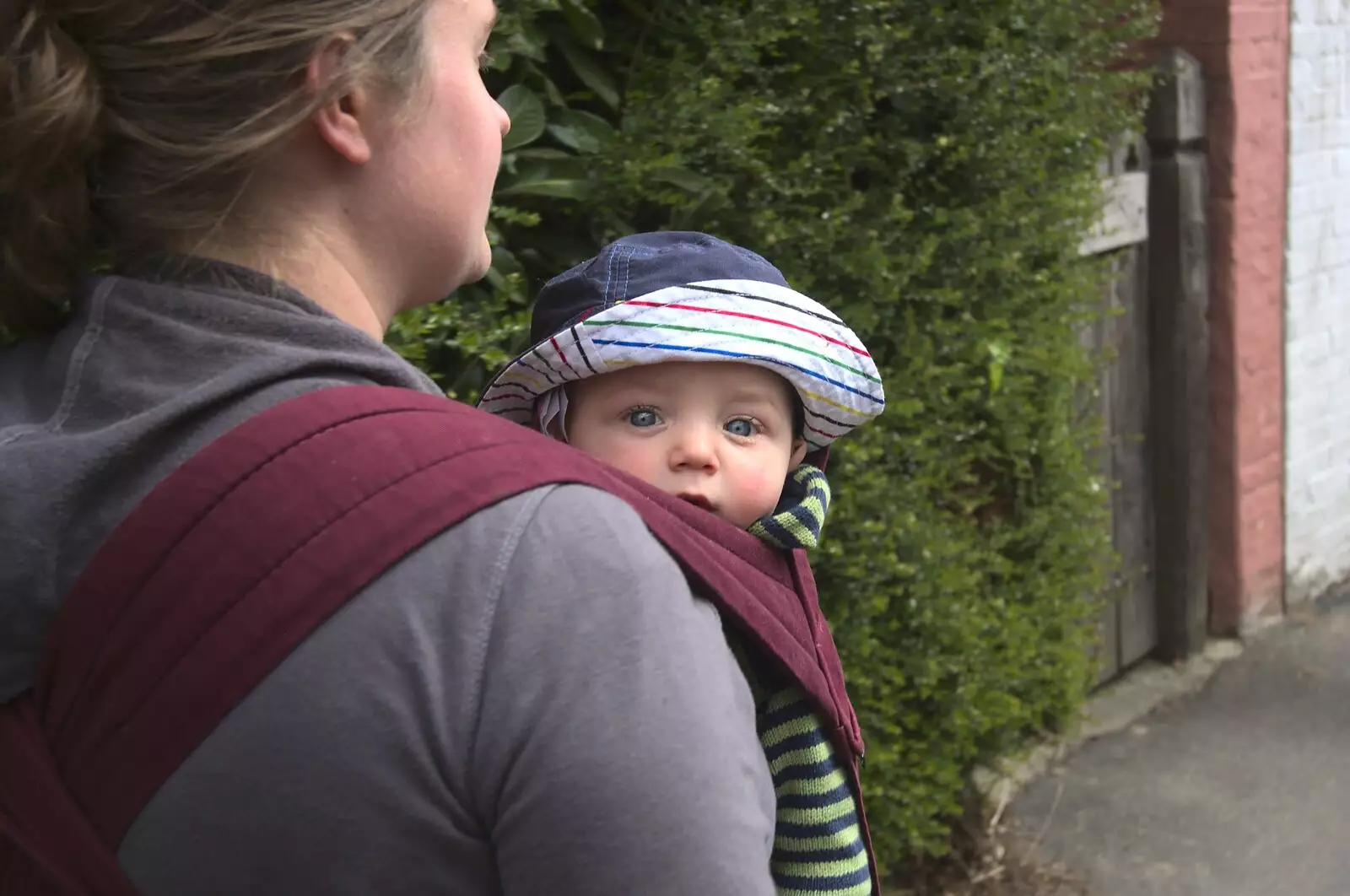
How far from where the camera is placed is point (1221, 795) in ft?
14.8

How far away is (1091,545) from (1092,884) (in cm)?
99

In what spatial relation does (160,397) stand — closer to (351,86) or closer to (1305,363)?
(351,86)

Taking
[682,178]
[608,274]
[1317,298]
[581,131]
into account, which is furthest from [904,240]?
[1317,298]

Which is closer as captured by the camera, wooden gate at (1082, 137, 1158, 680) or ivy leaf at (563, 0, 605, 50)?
ivy leaf at (563, 0, 605, 50)

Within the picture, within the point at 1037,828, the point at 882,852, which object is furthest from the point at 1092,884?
the point at 882,852

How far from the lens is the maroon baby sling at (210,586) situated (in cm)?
92

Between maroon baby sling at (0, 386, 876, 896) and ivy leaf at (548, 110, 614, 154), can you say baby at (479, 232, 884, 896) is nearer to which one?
maroon baby sling at (0, 386, 876, 896)

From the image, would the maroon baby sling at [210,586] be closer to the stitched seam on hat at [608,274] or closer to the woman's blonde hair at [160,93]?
the woman's blonde hair at [160,93]

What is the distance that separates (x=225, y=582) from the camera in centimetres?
93

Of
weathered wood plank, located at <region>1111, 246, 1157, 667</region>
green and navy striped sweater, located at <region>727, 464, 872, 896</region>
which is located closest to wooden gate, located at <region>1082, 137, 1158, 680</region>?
weathered wood plank, located at <region>1111, 246, 1157, 667</region>

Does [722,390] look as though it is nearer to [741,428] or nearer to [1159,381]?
[741,428]

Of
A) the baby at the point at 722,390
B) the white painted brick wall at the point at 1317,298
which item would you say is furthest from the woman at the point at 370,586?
the white painted brick wall at the point at 1317,298

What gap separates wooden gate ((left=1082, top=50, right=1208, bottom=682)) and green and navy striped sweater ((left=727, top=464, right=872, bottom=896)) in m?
3.58

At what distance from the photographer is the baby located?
4.95 feet
